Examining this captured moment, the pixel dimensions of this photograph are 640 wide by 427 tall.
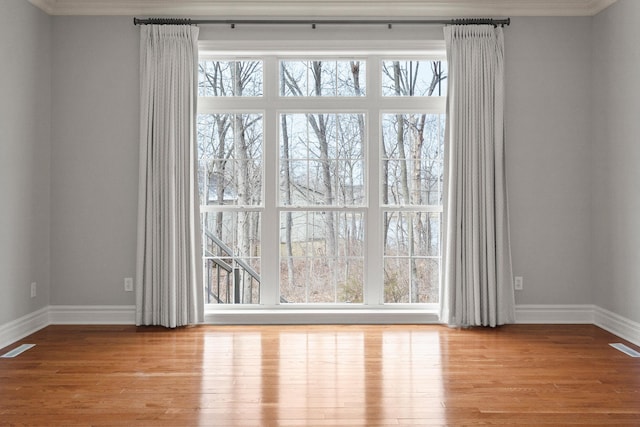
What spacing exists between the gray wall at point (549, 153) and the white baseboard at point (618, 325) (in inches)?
10.4

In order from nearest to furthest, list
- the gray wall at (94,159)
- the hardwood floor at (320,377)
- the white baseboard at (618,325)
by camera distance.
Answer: the hardwood floor at (320,377), the white baseboard at (618,325), the gray wall at (94,159)

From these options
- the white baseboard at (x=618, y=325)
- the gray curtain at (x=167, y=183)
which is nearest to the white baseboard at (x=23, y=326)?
the gray curtain at (x=167, y=183)

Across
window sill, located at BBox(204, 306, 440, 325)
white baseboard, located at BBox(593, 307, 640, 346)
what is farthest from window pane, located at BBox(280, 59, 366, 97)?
white baseboard, located at BBox(593, 307, 640, 346)

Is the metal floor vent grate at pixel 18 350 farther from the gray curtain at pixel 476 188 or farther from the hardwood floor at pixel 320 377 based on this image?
the gray curtain at pixel 476 188

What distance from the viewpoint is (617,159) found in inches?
166

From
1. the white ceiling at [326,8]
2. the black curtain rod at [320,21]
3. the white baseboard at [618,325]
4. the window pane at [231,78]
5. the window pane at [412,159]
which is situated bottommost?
the white baseboard at [618,325]

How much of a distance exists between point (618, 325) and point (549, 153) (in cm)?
153

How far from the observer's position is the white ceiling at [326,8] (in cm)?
443

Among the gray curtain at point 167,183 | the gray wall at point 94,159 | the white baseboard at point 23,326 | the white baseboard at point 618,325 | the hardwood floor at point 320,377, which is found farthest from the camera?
the gray wall at point 94,159

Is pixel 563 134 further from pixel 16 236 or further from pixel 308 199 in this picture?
pixel 16 236

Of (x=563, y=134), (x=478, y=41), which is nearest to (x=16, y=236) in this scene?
(x=478, y=41)

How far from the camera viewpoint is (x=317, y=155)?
15.3 ft

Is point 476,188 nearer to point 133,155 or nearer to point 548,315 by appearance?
point 548,315

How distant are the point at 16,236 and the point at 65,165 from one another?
0.77m
